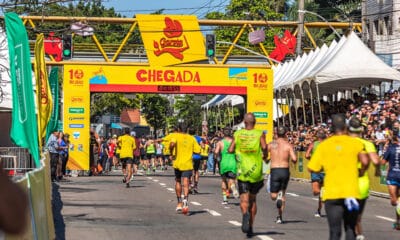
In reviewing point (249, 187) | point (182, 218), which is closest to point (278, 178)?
point (249, 187)

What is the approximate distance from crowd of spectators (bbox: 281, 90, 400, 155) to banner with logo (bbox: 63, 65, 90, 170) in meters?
8.93

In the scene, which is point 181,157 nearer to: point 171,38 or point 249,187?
→ point 249,187

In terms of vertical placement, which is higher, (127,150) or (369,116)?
(369,116)

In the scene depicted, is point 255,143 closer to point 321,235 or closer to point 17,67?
point 321,235

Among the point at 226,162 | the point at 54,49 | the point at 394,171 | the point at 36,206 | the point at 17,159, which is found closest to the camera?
the point at 36,206

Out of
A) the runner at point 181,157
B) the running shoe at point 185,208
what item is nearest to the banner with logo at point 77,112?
the runner at point 181,157

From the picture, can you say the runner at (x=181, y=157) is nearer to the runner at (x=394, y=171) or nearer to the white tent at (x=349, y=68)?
the runner at (x=394, y=171)

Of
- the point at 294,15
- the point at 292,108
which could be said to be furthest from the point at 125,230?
the point at 294,15

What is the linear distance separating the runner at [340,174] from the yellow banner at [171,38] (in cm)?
3010

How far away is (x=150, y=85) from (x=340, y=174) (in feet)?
98.3

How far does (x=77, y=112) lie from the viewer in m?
38.2

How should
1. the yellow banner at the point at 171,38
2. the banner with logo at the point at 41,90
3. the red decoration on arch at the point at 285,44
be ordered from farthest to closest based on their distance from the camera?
the red decoration on arch at the point at 285,44, the yellow banner at the point at 171,38, the banner with logo at the point at 41,90

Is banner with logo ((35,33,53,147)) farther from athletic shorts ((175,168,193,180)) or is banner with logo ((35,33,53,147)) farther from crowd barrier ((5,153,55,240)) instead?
crowd barrier ((5,153,55,240))

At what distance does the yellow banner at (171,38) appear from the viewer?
128ft
